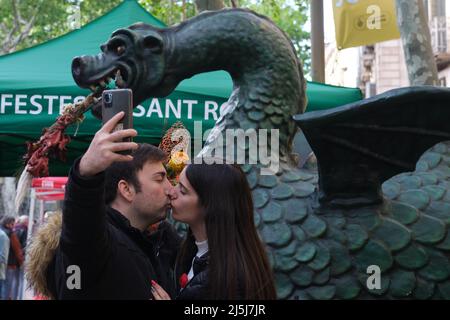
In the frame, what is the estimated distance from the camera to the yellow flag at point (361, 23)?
769cm

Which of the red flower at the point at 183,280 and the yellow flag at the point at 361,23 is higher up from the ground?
the yellow flag at the point at 361,23

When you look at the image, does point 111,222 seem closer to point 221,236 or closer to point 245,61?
point 221,236

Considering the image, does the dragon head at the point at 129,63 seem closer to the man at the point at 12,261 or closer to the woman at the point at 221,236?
the woman at the point at 221,236

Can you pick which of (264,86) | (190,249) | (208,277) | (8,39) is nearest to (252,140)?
(264,86)

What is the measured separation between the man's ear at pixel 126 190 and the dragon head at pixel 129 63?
0.73 metres

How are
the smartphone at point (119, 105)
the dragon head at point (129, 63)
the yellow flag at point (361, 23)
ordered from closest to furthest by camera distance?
the smartphone at point (119, 105) → the dragon head at point (129, 63) → the yellow flag at point (361, 23)

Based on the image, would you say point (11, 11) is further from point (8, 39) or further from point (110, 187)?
point (110, 187)

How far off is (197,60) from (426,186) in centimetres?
109

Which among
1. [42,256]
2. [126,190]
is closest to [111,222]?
[126,190]

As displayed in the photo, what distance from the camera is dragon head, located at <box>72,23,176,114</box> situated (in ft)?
10.5

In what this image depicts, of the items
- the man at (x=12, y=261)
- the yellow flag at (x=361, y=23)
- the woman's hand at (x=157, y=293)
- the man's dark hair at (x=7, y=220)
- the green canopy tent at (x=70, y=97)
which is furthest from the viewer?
the man's dark hair at (x=7, y=220)

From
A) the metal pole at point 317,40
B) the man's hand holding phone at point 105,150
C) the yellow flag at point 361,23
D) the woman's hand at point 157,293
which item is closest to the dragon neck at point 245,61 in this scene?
the woman's hand at point 157,293

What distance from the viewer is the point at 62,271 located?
85.2 inches

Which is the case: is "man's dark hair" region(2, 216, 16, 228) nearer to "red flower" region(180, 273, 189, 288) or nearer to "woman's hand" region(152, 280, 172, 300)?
"red flower" region(180, 273, 189, 288)
